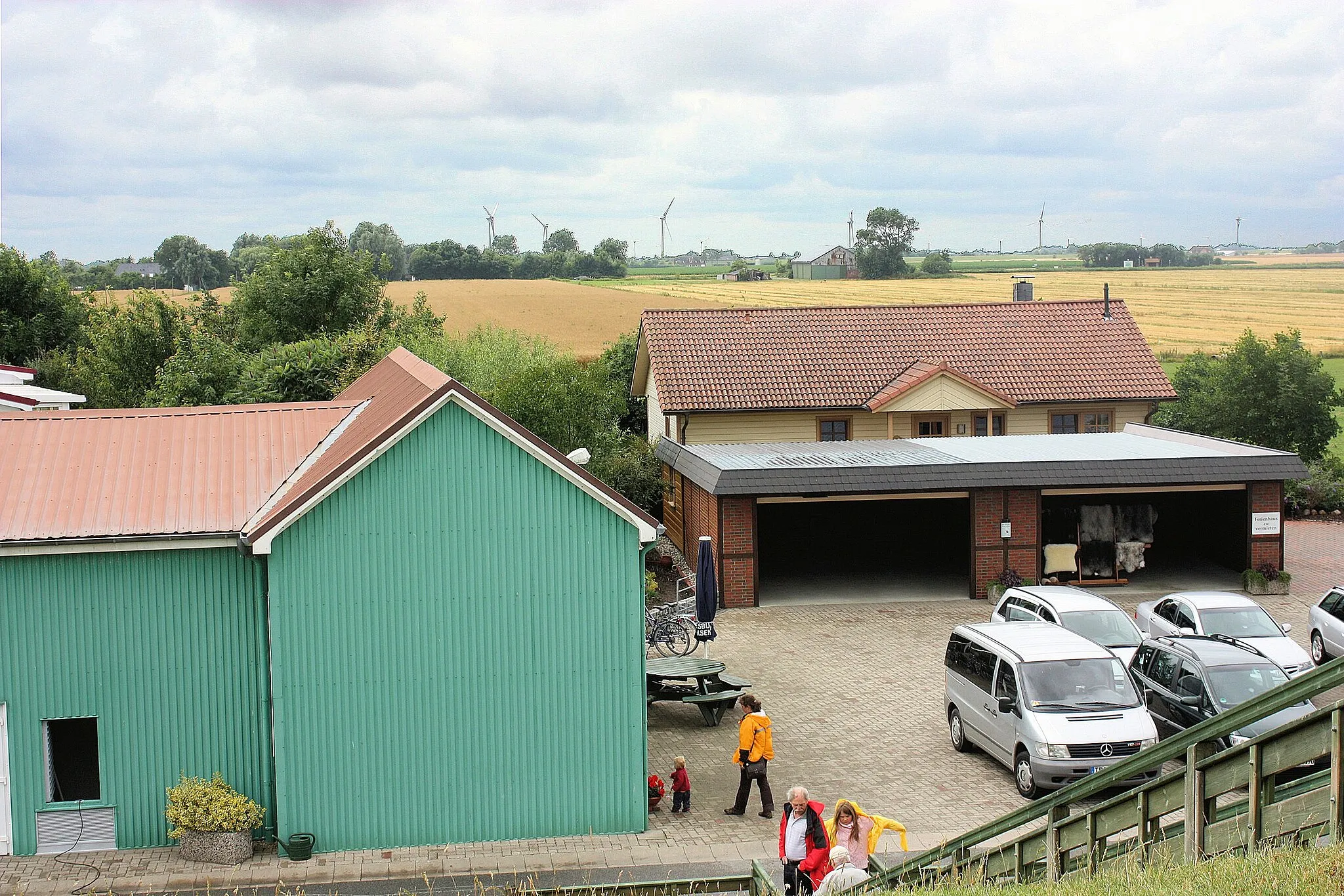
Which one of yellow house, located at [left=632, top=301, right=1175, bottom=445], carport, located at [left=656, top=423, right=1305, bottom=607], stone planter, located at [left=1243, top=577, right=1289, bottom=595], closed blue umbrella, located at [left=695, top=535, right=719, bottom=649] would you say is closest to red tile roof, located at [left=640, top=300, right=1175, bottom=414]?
yellow house, located at [left=632, top=301, right=1175, bottom=445]

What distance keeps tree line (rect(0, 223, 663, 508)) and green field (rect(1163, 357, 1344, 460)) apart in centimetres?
2838

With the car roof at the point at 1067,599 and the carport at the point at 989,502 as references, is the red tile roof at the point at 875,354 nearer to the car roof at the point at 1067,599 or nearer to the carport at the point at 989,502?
the carport at the point at 989,502

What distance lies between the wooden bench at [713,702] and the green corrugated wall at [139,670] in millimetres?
6391

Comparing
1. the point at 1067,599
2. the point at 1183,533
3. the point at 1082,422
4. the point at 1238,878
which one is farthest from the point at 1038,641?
the point at 1082,422

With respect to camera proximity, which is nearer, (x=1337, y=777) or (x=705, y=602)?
(x=1337, y=777)

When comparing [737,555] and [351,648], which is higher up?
[351,648]

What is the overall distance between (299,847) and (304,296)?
33324 millimetres

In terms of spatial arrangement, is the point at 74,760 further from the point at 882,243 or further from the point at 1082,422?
the point at 882,243

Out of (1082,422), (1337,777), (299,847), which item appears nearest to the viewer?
(1337,777)

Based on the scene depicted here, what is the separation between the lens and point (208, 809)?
13.2 metres

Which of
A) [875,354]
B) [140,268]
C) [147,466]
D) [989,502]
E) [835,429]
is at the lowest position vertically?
[989,502]

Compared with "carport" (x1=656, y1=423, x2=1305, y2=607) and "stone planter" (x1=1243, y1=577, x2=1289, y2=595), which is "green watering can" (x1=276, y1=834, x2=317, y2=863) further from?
"stone planter" (x1=1243, y1=577, x2=1289, y2=595)

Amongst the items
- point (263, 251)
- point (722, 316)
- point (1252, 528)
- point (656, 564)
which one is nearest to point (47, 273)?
point (263, 251)

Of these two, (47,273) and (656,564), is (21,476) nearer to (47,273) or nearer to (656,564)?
(656,564)
